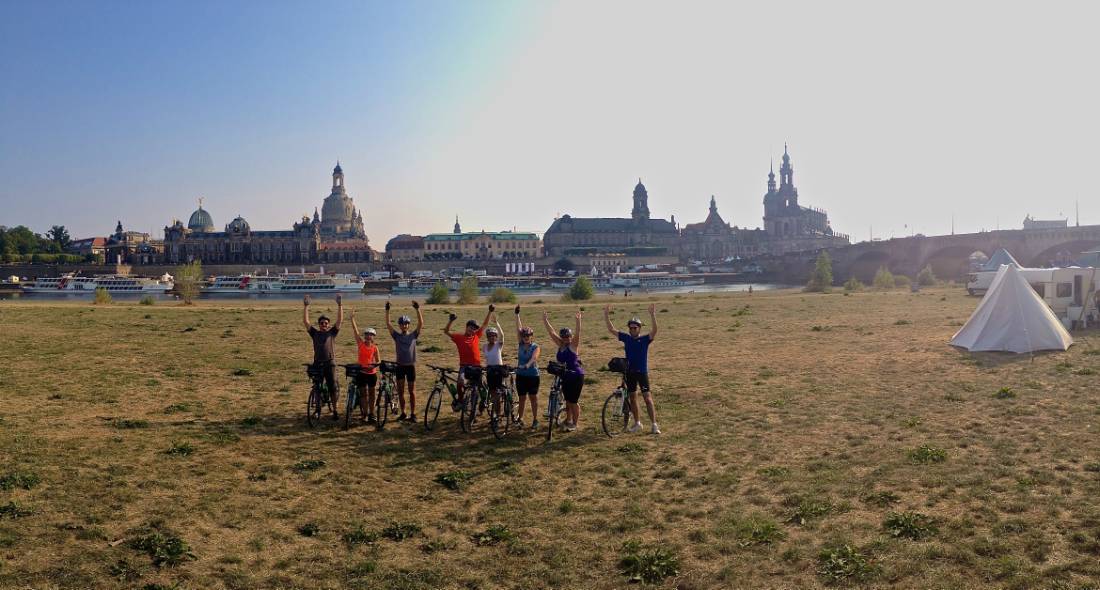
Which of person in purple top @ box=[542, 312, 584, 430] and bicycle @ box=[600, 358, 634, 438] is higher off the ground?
person in purple top @ box=[542, 312, 584, 430]

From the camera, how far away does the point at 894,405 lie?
47.3 feet

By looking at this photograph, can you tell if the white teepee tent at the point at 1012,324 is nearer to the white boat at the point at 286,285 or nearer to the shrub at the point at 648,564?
the shrub at the point at 648,564

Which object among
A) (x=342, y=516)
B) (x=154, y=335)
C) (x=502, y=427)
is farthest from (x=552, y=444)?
(x=154, y=335)

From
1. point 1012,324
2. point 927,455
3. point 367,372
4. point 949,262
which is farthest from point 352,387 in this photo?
point 949,262

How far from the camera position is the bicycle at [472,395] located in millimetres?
12602

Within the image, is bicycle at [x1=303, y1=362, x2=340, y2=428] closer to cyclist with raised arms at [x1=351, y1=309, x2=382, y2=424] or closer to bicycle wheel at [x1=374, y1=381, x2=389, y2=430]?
cyclist with raised arms at [x1=351, y1=309, x2=382, y2=424]

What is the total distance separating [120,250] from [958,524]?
20973 centimetres

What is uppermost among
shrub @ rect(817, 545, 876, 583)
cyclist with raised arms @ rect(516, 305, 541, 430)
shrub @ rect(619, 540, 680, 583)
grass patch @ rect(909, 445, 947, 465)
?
cyclist with raised arms @ rect(516, 305, 541, 430)

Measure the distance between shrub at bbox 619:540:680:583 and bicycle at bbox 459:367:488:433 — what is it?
5.21 meters

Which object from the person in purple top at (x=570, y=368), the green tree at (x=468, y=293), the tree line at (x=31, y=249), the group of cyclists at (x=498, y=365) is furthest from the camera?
the tree line at (x=31, y=249)

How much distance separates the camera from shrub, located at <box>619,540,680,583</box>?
7.39 m

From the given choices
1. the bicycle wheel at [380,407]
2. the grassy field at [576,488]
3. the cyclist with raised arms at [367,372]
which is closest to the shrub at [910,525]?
the grassy field at [576,488]

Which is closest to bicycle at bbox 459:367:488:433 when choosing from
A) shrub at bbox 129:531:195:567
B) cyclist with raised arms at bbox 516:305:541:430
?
cyclist with raised arms at bbox 516:305:541:430

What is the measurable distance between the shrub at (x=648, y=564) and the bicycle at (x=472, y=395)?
5.21m
